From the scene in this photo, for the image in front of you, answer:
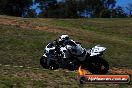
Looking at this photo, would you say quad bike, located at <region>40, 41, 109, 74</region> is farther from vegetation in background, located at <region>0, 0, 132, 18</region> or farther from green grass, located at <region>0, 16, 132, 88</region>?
vegetation in background, located at <region>0, 0, 132, 18</region>

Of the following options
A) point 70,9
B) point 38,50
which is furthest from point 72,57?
point 70,9

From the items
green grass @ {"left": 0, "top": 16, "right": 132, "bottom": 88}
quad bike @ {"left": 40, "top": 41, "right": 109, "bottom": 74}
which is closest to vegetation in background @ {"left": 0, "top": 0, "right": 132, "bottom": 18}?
green grass @ {"left": 0, "top": 16, "right": 132, "bottom": 88}

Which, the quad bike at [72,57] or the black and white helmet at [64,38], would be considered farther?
the quad bike at [72,57]

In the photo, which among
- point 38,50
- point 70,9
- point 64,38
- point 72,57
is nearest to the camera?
point 64,38

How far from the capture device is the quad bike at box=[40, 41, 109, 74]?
1939 centimetres

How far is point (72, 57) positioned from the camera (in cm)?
1952

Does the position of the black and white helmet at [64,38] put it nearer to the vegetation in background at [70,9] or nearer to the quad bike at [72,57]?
the quad bike at [72,57]

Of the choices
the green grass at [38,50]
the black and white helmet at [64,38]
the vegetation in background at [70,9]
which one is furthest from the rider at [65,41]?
the vegetation in background at [70,9]

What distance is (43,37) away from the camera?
113ft

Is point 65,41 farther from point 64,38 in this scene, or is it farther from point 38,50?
point 38,50

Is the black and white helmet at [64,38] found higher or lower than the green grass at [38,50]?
higher

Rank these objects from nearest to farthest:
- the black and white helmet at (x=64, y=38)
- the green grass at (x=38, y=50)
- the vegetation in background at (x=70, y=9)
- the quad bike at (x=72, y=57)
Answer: the green grass at (x=38, y=50) < the black and white helmet at (x=64, y=38) < the quad bike at (x=72, y=57) < the vegetation in background at (x=70, y=9)

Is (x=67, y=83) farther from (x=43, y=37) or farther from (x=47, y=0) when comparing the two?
(x=47, y=0)

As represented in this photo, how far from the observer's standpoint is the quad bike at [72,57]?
63.6 feet
